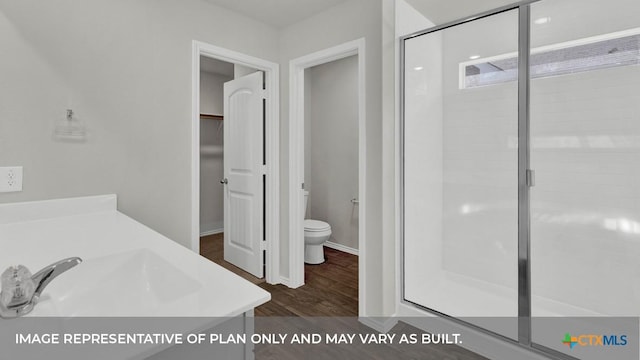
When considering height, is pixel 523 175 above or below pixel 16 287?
above

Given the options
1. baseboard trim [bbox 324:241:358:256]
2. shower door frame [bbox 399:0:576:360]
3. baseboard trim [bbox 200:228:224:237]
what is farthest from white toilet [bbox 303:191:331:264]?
baseboard trim [bbox 200:228:224:237]

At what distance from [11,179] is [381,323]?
7.61 feet

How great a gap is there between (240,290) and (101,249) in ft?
2.35

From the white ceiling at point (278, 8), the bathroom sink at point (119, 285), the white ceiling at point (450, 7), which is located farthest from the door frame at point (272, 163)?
the bathroom sink at point (119, 285)

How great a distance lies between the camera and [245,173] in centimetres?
326

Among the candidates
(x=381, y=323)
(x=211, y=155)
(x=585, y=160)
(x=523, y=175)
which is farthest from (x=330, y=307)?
(x=211, y=155)

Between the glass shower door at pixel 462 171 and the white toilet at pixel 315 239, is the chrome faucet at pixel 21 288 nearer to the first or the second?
the glass shower door at pixel 462 171

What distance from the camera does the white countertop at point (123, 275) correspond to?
769 mm

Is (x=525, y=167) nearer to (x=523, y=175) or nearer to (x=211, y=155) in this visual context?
(x=523, y=175)

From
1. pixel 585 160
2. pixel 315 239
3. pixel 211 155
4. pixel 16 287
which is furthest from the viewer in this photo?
pixel 211 155

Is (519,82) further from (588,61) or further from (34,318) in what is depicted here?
(34,318)

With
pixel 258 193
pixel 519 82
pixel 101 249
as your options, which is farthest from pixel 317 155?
pixel 101 249

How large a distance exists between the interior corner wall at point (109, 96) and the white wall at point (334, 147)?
174 centimetres

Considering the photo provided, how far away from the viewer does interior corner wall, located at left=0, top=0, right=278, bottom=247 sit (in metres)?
1.70
